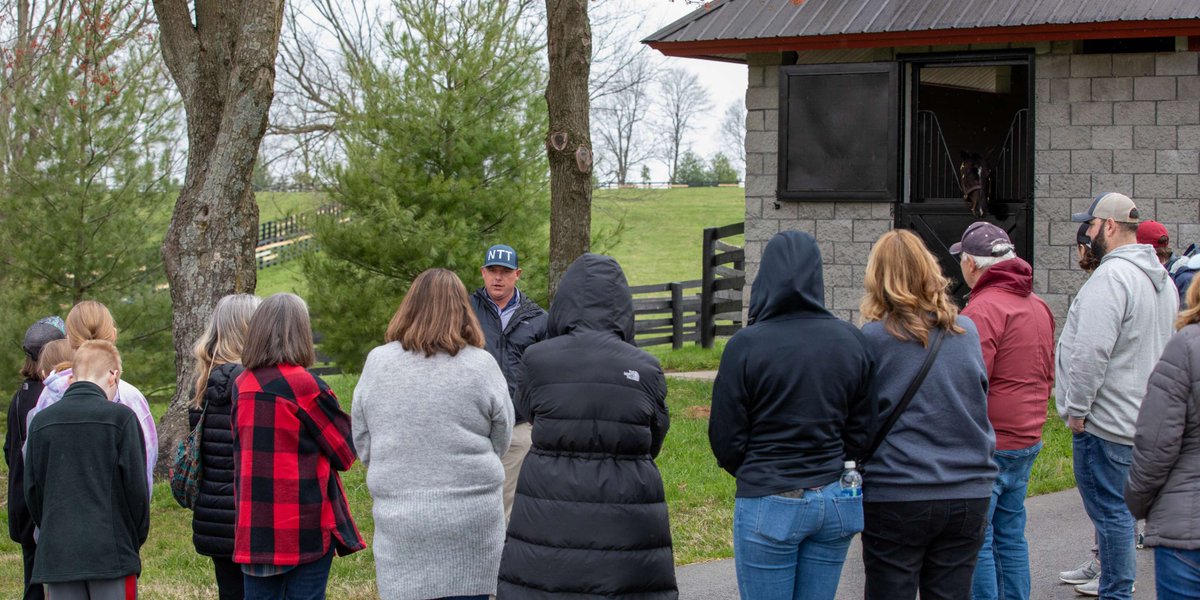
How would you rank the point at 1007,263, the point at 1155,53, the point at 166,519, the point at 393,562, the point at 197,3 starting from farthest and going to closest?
the point at 1155,53, the point at 197,3, the point at 166,519, the point at 1007,263, the point at 393,562

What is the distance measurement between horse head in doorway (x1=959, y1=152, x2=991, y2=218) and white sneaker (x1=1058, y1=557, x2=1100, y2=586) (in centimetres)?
618

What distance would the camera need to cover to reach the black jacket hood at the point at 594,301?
3996 mm

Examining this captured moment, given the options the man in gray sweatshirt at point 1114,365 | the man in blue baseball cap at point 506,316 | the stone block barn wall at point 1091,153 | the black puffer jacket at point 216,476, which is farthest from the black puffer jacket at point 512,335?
the stone block barn wall at point 1091,153

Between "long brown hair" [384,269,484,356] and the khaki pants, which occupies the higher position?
"long brown hair" [384,269,484,356]

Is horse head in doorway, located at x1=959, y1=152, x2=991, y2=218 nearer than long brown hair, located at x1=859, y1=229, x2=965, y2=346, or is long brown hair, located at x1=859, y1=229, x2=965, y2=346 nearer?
long brown hair, located at x1=859, y1=229, x2=965, y2=346

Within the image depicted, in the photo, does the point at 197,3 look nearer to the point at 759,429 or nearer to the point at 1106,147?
the point at 759,429

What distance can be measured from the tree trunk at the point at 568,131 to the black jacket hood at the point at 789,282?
18.3ft

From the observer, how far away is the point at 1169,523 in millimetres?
3891

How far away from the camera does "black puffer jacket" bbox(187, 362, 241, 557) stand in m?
4.63

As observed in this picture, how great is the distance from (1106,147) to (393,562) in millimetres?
9099

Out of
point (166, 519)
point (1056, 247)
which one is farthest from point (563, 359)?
point (1056, 247)

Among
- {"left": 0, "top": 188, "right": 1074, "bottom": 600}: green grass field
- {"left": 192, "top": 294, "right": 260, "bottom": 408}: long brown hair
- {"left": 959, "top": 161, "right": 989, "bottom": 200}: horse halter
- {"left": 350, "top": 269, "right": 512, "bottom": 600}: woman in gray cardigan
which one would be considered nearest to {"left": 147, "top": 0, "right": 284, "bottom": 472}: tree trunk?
{"left": 0, "top": 188, "right": 1074, "bottom": 600}: green grass field

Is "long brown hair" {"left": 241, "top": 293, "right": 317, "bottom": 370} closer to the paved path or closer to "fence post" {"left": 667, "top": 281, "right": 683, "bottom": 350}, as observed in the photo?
the paved path

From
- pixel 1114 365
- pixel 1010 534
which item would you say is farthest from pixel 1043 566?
pixel 1114 365
